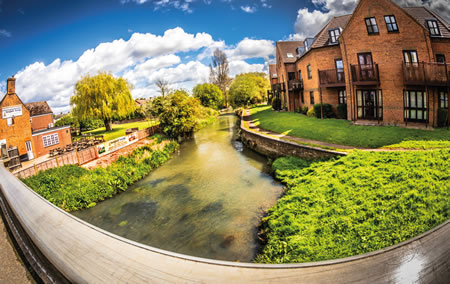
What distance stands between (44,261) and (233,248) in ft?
19.9

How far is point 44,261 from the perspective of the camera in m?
2.67

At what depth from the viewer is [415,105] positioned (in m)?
15.6

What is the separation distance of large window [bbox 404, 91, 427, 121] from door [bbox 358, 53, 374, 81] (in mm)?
2778

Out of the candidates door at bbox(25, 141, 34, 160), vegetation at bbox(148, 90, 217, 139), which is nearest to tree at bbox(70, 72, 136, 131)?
vegetation at bbox(148, 90, 217, 139)

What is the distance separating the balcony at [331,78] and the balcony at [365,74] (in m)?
2.13

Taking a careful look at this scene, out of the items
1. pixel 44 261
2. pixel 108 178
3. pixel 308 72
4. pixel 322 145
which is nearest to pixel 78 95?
pixel 108 178

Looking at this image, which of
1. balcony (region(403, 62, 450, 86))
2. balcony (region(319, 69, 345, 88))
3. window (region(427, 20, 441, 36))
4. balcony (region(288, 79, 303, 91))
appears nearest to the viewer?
balcony (region(403, 62, 450, 86))

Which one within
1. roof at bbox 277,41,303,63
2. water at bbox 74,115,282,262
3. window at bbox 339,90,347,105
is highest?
roof at bbox 277,41,303,63

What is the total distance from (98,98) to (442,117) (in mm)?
36930

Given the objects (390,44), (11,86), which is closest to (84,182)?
(11,86)

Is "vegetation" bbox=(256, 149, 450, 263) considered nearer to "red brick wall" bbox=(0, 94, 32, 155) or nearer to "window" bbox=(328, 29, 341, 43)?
"window" bbox=(328, 29, 341, 43)

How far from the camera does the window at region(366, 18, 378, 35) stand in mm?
17000

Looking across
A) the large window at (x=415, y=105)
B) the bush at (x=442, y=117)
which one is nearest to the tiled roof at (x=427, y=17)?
the large window at (x=415, y=105)

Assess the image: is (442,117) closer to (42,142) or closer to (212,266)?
(212,266)
